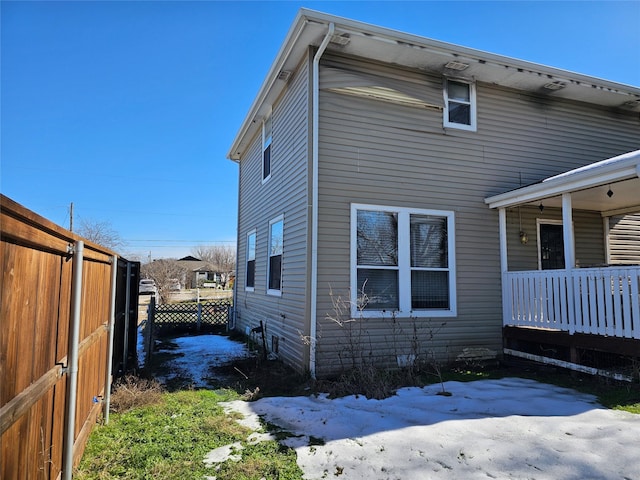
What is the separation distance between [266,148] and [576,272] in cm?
663

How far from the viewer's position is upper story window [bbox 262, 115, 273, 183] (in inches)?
351

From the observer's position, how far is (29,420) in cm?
193

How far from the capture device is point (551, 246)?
790cm

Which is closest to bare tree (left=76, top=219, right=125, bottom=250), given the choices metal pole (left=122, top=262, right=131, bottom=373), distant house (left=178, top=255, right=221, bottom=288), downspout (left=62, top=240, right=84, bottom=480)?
distant house (left=178, top=255, right=221, bottom=288)

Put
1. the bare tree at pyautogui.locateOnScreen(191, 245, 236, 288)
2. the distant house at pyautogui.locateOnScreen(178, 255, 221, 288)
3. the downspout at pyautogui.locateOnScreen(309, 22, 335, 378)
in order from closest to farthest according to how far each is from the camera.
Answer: the downspout at pyautogui.locateOnScreen(309, 22, 335, 378) → the distant house at pyautogui.locateOnScreen(178, 255, 221, 288) → the bare tree at pyautogui.locateOnScreen(191, 245, 236, 288)

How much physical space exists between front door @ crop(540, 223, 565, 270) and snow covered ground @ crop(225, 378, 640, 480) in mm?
3335

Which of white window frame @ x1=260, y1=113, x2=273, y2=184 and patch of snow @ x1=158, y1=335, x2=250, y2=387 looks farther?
white window frame @ x1=260, y1=113, x2=273, y2=184

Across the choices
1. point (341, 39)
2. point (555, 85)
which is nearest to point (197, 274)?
point (341, 39)

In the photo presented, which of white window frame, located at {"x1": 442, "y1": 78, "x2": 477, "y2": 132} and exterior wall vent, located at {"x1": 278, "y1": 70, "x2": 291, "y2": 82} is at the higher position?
exterior wall vent, located at {"x1": 278, "y1": 70, "x2": 291, "y2": 82}

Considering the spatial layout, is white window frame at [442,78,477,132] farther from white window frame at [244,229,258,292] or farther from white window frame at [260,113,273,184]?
white window frame at [244,229,258,292]

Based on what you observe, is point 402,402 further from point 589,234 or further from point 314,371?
point 589,234

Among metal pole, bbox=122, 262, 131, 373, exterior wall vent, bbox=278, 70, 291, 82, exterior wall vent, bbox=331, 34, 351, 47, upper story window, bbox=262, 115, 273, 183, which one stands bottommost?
metal pole, bbox=122, 262, 131, 373

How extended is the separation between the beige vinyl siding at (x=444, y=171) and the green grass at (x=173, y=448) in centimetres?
219

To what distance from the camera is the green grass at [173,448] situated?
9.77 feet
